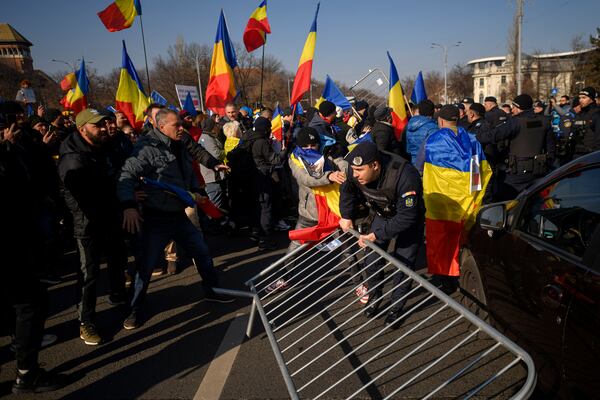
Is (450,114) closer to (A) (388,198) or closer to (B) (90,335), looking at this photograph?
(A) (388,198)

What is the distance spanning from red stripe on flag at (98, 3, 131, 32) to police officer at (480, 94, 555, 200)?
22.7 ft

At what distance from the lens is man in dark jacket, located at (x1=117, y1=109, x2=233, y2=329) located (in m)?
3.55

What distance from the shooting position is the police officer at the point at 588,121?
7824 mm

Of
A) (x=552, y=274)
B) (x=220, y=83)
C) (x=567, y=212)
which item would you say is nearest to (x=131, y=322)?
(x=552, y=274)

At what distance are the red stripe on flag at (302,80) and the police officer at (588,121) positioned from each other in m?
6.01

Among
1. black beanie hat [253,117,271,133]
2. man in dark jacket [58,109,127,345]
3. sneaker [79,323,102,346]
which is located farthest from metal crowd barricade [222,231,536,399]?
black beanie hat [253,117,271,133]

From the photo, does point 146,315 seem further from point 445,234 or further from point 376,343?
point 445,234

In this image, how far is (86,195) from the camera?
3.53m

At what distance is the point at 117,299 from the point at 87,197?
137cm

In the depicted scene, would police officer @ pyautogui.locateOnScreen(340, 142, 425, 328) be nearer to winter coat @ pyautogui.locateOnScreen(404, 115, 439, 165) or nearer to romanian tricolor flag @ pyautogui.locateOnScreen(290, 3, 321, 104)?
romanian tricolor flag @ pyautogui.locateOnScreen(290, 3, 321, 104)

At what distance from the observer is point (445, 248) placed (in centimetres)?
405

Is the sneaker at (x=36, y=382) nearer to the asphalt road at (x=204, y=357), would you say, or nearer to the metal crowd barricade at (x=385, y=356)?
the asphalt road at (x=204, y=357)

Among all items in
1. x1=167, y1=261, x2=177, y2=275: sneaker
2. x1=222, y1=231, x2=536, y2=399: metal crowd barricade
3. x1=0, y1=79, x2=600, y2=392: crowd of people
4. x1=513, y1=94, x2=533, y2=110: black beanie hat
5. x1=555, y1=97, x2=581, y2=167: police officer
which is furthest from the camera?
x1=555, y1=97, x2=581, y2=167: police officer

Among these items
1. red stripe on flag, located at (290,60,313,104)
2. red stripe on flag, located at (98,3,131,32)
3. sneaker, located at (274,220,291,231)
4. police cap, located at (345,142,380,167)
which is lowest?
sneaker, located at (274,220,291,231)
